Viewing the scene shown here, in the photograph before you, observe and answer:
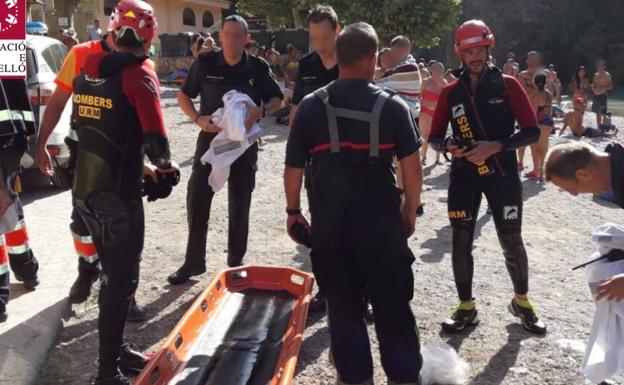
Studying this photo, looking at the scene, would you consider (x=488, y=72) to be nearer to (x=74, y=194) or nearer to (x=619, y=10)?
(x=74, y=194)

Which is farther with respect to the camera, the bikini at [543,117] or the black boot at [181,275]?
the bikini at [543,117]

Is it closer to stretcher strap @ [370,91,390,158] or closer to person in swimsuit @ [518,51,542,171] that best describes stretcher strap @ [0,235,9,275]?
stretcher strap @ [370,91,390,158]

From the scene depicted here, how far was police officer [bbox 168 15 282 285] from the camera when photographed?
4996 millimetres

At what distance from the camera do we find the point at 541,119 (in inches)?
447

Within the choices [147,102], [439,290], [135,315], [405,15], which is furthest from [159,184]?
[405,15]

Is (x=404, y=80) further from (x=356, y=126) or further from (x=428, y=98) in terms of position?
(x=428, y=98)

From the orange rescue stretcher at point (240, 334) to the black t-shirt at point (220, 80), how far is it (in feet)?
4.68

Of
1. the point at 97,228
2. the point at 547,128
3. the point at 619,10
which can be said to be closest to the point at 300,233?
the point at 97,228

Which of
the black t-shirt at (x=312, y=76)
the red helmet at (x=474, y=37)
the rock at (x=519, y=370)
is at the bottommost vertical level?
the rock at (x=519, y=370)

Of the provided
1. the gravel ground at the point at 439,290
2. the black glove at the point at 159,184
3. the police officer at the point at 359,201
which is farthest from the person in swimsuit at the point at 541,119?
the black glove at the point at 159,184

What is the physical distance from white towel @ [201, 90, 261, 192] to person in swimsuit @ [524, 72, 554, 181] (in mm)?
7526

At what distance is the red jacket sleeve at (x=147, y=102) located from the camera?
10.9ft

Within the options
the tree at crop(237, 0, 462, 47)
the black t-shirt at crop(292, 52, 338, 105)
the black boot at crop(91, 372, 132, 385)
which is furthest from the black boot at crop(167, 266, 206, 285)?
the tree at crop(237, 0, 462, 47)

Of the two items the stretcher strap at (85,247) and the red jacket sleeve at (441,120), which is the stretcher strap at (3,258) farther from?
the red jacket sleeve at (441,120)
